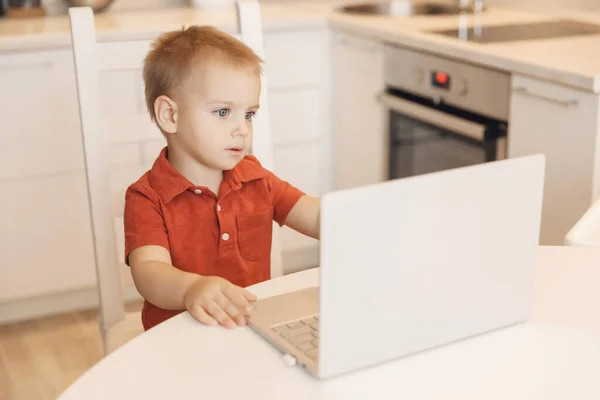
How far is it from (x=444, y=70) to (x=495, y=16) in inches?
23.6

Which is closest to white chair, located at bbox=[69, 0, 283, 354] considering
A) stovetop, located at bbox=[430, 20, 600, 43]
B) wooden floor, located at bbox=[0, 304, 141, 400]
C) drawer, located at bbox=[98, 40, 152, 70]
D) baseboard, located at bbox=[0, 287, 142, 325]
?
drawer, located at bbox=[98, 40, 152, 70]

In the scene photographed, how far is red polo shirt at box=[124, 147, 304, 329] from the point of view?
4.19 ft

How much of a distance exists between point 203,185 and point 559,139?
3.32 ft

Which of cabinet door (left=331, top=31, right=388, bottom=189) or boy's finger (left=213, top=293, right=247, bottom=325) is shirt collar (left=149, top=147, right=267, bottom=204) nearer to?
boy's finger (left=213, top=293, right=247, bottom=325)

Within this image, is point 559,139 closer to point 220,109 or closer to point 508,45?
point 508,45

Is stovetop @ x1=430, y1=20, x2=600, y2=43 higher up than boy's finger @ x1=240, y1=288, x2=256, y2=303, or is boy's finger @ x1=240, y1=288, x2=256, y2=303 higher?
stovetop @ x1=430, y1=20, x2=600, y2=43

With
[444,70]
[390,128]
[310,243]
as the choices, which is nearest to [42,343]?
[310,243]

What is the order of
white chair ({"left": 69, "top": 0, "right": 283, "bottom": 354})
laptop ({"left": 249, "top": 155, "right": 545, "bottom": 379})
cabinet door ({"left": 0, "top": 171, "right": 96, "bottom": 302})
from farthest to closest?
1. cabinet door ({"left": 0, "top": 171, "right": 96, "bottom": 302})
2. white chair ({"left": 69, "top": 0, "right": 283, "bottom": 354})
3. laptop ({"left": 249, "top": 155, "right": 545, "bottom": 379})

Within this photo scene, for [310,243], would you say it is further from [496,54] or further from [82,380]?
[82,380]

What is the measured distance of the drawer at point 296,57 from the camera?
2.83 m

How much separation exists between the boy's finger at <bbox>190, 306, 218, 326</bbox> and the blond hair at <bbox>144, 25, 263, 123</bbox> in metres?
0.43

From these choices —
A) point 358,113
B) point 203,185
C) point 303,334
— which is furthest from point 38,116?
point 303,334

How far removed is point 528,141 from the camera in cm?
209

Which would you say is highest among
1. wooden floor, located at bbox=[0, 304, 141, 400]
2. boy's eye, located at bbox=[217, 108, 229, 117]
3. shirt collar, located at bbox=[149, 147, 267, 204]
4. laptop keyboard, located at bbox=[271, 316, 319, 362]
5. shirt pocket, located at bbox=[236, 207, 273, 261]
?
boy's eye, located at bbox=[217, 108, 229, 117]
